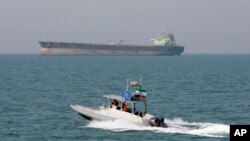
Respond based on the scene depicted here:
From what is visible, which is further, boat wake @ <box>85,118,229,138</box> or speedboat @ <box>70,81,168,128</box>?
speedboat @ <box>70,81,168,128</box>

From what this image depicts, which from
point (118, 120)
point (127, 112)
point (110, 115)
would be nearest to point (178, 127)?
point (127, 112)

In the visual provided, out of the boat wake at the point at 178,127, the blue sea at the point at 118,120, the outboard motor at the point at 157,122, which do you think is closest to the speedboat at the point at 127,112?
the outboard motor at the point at 157,122

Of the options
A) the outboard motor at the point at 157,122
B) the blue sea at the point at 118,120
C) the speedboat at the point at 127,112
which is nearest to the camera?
the blue sea at the point at 118,120

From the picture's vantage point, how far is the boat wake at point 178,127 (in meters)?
34.0

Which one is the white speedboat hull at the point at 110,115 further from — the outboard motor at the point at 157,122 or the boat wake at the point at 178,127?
the outboard motor at the point at 157,122

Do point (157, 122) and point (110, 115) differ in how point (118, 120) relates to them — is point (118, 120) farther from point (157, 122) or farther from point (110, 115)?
point (157, 122)

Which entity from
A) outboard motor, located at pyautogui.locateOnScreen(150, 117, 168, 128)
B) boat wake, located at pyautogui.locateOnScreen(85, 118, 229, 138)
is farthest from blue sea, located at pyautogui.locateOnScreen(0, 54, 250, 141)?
outboard motor, located at pyautogui.locateOnScreen(150, 117, 168, 128)

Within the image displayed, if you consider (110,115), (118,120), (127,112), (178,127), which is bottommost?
(178,127)

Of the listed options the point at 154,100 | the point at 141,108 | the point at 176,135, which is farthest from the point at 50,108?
the point at 176,135

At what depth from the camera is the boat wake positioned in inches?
1339

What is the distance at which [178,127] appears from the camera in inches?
1412

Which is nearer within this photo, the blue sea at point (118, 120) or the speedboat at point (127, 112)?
the blue sea at point (118, 120)

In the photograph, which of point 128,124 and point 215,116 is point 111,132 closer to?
point 128,124

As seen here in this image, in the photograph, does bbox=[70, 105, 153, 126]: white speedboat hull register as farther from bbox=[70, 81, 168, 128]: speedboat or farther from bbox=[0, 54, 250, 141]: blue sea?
bbox=[0, 54, 250, 141]: blue sea
